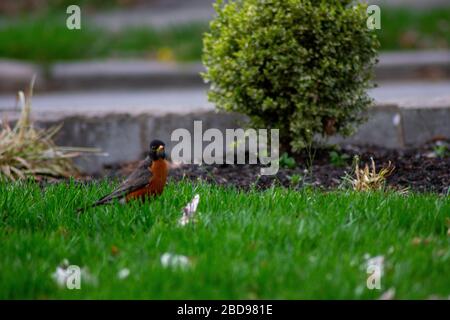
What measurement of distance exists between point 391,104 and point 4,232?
151 inches

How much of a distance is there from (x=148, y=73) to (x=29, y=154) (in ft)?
17.0

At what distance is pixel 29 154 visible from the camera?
633 cm

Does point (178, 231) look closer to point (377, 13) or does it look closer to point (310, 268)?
point (310, 268)

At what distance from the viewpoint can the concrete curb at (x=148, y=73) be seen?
1120 centimetres

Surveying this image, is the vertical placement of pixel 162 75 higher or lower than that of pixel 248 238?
higher

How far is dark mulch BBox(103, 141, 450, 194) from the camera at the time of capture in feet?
18.6

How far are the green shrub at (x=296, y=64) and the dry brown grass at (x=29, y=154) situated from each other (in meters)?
1.34

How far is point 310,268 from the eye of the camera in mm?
3643

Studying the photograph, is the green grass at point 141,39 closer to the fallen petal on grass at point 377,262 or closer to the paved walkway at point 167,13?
the paved walkway at point 167,13

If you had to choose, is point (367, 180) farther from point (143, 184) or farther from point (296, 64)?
point (143, 184)

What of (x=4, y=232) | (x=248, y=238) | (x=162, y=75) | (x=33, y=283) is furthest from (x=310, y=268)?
(x=162, y=75)

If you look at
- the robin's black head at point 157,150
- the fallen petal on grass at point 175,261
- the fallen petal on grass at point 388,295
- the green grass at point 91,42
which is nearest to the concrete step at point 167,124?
the robin's black head at point 157,150
